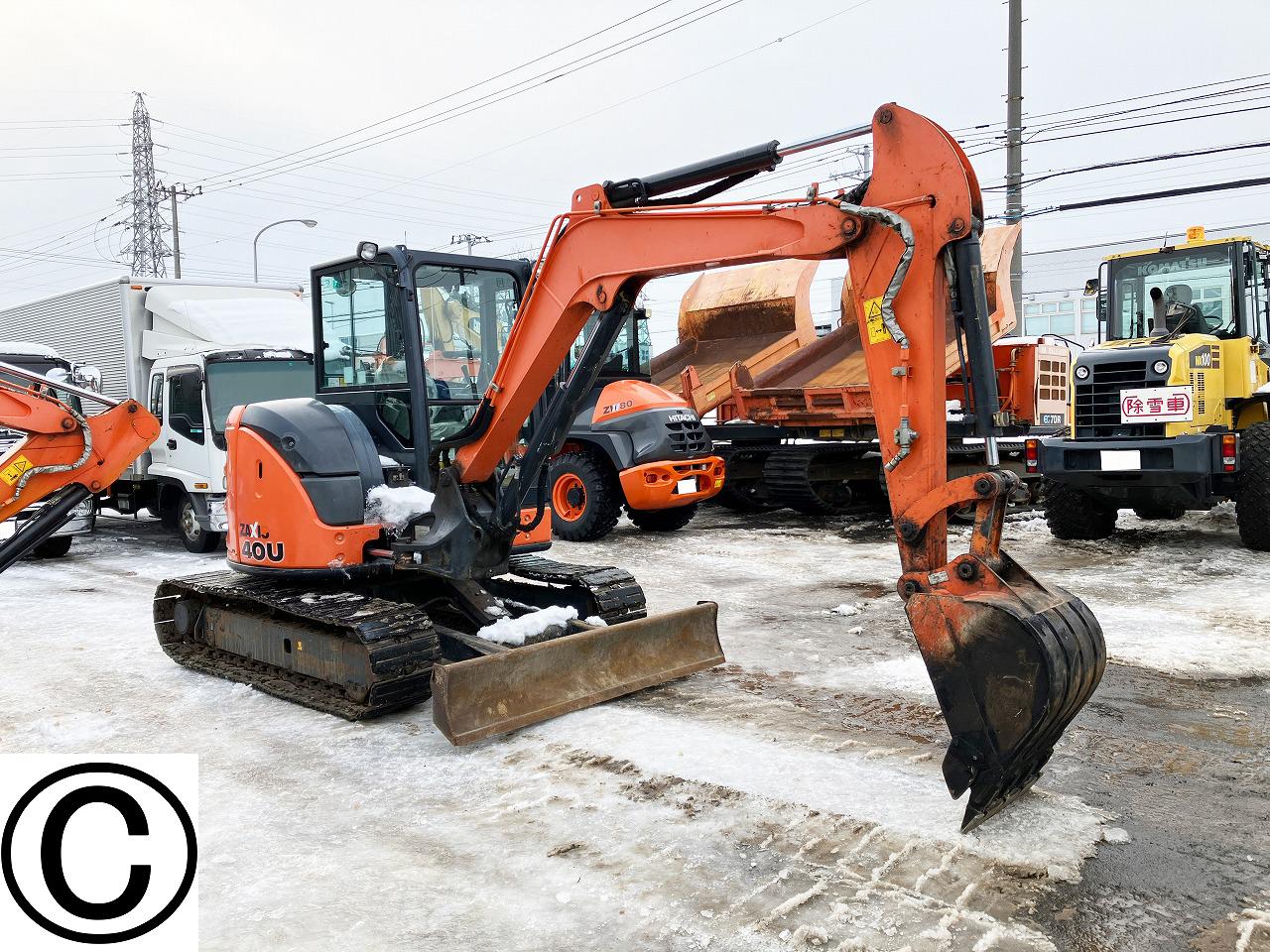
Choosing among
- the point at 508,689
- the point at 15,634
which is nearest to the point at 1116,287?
the point at 508,689

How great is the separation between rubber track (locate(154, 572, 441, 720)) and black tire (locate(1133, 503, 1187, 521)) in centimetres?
827

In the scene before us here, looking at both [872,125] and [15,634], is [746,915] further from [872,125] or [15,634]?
[15,634]

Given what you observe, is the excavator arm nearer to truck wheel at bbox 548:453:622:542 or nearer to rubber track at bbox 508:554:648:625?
rubber track at bbox 508:554:648:625

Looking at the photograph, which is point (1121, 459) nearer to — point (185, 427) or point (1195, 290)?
point (1195, 290)

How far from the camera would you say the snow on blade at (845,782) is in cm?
384

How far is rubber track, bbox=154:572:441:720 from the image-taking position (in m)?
5.38

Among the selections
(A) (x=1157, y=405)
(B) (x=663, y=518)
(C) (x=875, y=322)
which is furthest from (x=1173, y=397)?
(C) (x=875, y=322)

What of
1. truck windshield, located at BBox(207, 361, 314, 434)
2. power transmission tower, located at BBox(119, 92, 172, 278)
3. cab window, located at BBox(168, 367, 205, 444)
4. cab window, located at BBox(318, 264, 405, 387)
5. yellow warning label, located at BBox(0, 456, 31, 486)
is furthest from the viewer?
power transmission tower, located at BBox(119, 92, 172, 278)

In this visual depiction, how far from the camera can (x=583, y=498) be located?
1209cm

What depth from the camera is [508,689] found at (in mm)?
5203

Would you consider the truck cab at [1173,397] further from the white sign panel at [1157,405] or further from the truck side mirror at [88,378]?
the truck side mirror at [88,378]

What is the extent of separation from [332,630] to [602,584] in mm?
1619

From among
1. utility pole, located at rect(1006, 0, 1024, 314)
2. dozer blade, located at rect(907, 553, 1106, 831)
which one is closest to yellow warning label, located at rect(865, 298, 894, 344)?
dozer blade, located at rect(907, 553, 1106, 831)

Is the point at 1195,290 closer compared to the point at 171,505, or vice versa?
the point at 1195,290
